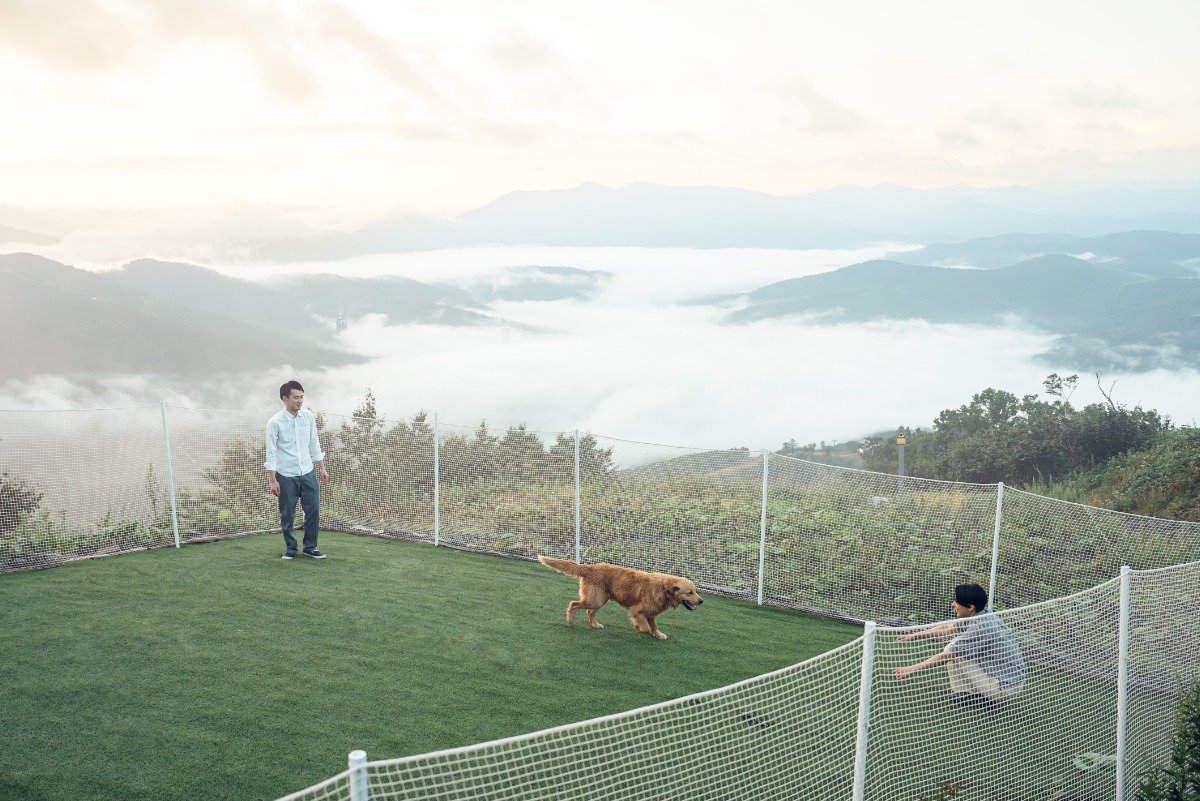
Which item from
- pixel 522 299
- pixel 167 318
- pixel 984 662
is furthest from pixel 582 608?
pixel 522 299

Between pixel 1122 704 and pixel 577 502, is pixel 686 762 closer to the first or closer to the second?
pixel 1122 704

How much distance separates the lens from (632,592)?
7438mm

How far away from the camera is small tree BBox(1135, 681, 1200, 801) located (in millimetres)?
4855

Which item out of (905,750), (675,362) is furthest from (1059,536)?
(675,362)

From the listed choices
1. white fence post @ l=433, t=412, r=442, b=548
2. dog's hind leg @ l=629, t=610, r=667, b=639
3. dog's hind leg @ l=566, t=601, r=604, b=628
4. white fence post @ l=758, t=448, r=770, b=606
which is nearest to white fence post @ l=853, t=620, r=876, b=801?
dog's hind leg @ l=629, t=610, r=667, b=639

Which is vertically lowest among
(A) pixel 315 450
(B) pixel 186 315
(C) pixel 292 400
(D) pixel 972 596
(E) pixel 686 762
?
(E) pixel 686 762

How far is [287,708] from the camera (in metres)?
5.67

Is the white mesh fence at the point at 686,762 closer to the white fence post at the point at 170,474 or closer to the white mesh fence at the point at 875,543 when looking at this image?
the white mesh fence at the point at 875,543

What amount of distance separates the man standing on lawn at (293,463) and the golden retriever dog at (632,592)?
11.0 feet

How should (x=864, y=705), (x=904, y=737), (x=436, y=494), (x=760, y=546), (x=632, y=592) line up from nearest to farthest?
(x=864, y=705), (x=904, y=737), (x=632, y=592), (x=760, y=546), (x=436, y=494)

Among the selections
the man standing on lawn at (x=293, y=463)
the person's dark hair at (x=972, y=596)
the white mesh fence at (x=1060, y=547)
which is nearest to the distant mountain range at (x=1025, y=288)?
the white mesh fence at (x=1060, y=547)

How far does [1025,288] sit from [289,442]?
151 m

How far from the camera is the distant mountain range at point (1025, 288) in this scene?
11670 centimetres

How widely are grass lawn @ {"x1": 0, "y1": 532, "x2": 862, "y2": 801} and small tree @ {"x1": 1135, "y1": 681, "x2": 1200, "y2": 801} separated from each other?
2784mm
